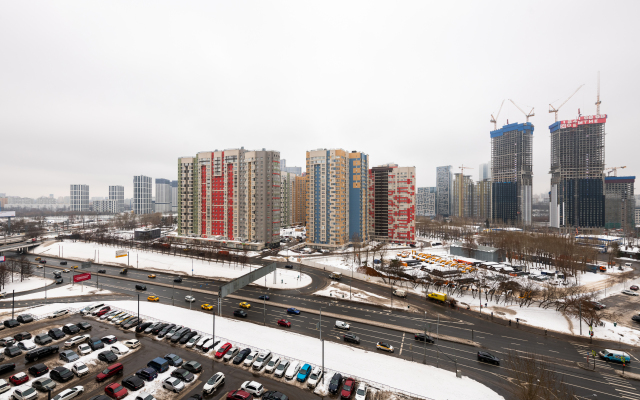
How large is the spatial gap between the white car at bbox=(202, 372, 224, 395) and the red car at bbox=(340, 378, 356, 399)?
11.8 meters

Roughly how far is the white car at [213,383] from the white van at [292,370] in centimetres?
631

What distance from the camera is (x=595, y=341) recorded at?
36656 millimetres

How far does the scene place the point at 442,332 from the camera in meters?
38.3

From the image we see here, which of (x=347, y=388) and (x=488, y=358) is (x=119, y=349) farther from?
(x=488, y=358)

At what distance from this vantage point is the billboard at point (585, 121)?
6875 inches

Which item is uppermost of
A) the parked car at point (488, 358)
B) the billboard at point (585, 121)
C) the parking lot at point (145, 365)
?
the billboard at point (585, 121)

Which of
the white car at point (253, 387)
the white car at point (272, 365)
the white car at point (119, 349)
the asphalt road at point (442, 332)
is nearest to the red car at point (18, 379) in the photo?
the white car at point (119, 349)

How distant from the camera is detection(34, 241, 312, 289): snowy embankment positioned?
63.4 metres

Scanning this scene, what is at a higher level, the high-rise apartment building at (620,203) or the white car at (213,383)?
the high-rise apartment building at (620,203)

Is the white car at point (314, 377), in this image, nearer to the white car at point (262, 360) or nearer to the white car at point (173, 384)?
the white car at point (262, 360)

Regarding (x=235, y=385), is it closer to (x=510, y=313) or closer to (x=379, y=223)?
(x=510, y=313)

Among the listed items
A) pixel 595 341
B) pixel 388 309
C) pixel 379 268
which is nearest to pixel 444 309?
pixel 388 309

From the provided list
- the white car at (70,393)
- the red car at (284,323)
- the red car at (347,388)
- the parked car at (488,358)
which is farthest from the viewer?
the red car at (284,323)

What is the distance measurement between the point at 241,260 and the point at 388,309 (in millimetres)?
45904
